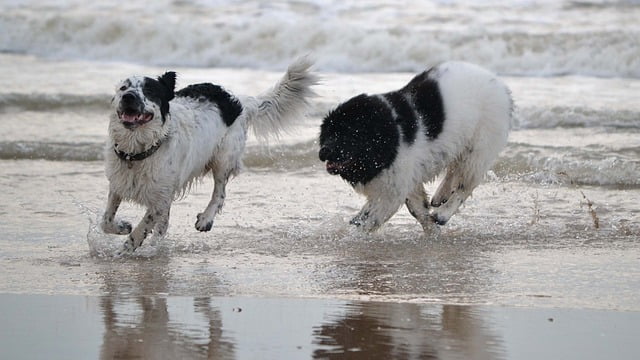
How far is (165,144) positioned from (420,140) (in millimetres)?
1667

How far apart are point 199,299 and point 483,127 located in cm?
292

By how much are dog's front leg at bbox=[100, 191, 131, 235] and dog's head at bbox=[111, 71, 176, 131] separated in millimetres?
620

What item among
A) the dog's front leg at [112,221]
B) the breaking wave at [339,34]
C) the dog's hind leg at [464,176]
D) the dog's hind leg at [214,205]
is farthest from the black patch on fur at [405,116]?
the breaking wave at [339,34]

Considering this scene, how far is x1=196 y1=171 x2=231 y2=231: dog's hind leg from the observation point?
791 centimetres

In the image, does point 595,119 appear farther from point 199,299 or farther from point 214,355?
point 214,355

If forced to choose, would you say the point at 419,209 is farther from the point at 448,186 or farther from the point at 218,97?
the point at 218,97

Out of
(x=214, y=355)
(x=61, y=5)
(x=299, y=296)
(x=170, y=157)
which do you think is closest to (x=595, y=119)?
(x=170, y=157)

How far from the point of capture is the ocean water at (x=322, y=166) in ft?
21.9

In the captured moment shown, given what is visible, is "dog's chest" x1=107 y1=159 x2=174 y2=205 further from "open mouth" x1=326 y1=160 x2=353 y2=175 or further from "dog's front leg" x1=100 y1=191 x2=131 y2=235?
"open mouth" x1=326 y1=160 x2=353 y2=175

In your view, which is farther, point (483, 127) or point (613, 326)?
point (483, 127)


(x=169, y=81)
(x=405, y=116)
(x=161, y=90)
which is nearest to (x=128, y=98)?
(x=161, y=90)

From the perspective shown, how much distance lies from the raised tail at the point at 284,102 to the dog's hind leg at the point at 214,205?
0.61 metres

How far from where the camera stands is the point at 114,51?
63.2 ft

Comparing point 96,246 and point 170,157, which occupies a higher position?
point 170,157
